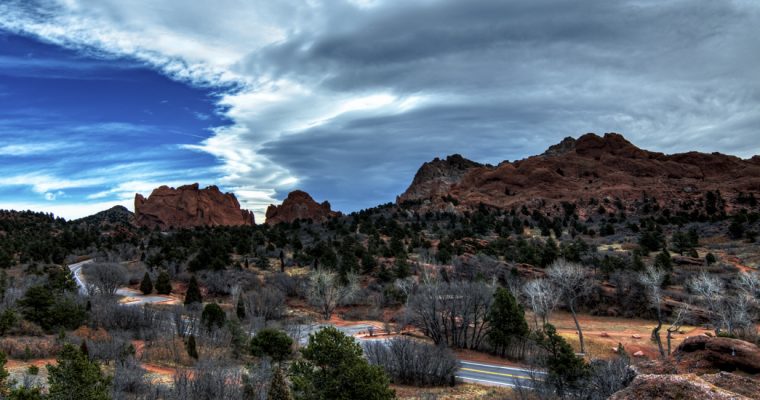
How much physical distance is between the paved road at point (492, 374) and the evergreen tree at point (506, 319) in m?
2.79

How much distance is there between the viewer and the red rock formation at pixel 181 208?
495 ft

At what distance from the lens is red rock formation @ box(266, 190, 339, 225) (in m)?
159

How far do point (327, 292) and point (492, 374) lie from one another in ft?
79.0

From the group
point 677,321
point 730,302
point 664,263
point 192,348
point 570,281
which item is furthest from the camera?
point 664,263

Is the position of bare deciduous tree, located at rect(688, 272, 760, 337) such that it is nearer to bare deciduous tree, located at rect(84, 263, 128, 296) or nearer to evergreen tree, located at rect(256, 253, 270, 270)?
evergreen tree, located at rect(256, 253, 270, 270)

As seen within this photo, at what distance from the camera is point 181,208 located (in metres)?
154

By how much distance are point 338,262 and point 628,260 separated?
3303 centimetres

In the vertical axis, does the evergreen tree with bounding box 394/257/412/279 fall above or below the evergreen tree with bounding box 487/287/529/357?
above

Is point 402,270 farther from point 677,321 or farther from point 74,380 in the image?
point 74,380

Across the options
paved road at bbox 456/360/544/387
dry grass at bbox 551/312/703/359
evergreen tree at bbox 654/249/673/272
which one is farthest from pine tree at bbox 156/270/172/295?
evergreen tree at bbox 654/249/673/272

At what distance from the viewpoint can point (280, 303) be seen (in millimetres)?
44188

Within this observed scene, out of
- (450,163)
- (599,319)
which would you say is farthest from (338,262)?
(450,163)

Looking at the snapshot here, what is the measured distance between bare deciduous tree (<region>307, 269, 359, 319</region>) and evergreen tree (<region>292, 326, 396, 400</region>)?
36098mm

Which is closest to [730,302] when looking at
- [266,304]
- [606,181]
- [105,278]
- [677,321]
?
[677,321]
